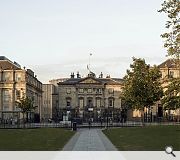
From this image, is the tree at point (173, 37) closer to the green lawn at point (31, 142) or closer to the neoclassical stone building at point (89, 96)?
the green lawn at point (31, 142)

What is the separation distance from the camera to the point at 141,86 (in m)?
72.9

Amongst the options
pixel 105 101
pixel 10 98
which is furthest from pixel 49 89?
pixel 10 98

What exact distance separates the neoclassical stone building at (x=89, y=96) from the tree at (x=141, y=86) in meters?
68.1

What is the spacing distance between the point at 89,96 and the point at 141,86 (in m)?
74.8

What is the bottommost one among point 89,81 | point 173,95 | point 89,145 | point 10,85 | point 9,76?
point 89,145

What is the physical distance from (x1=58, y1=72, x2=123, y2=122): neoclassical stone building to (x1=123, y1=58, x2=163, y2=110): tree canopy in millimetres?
68118

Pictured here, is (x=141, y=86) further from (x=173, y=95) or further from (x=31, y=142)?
(x=31, y=142)

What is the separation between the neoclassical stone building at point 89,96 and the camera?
145250 mm

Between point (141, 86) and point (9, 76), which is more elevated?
point (9, 76)

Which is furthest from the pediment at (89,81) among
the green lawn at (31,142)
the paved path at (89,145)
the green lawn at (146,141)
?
the paved path at (89,145)

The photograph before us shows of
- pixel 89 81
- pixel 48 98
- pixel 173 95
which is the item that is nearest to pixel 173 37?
pixel 173 95

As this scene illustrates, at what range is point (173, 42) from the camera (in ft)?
101

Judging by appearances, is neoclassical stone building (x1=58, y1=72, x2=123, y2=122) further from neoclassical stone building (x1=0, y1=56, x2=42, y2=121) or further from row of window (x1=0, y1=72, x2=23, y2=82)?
row of window (x1=0, y1=72, x2=23, y2=82)

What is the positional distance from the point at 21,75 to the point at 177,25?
9146 centimetres
